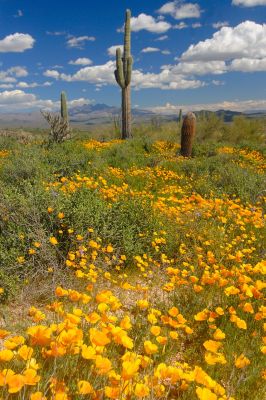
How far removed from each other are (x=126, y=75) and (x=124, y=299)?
1802 cm

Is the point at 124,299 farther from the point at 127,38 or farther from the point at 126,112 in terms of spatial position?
the point at 127,38

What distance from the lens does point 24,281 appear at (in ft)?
11.9

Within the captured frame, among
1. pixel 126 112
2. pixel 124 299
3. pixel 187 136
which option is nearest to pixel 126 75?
pixel 126 112

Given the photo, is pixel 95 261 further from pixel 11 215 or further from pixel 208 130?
pixel 208 130

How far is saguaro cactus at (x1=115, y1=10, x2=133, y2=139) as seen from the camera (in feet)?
64.7

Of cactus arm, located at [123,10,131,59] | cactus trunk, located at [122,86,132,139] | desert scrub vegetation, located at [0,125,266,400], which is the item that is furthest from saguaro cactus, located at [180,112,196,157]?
desert scrub vegetation, located at [0,125,266,400]

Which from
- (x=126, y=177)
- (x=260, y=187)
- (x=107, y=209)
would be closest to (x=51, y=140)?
(x=126, y=177)

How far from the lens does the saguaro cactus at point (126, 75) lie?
64.7 feet

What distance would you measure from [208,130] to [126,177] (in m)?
18.6

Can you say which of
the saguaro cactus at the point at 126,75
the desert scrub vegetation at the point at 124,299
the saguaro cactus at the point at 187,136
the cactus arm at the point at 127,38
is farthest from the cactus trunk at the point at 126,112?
the desert scrub vegetation at the point at 124,299

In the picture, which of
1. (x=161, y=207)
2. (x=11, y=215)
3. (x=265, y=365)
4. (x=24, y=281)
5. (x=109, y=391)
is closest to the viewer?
(x=109, y=391)

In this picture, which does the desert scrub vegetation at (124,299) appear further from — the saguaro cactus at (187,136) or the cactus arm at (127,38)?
the cactus arm at (127,38)

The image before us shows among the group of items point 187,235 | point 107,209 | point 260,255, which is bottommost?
point 260,255

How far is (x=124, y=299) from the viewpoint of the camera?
3.69 m
